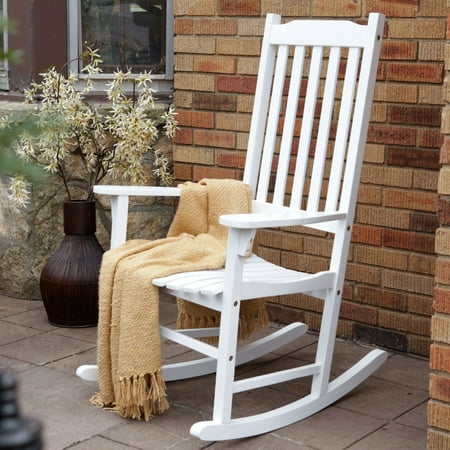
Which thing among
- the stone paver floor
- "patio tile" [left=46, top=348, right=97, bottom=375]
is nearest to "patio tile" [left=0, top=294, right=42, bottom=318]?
the stone paver floor

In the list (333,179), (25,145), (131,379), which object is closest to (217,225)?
(333,179)

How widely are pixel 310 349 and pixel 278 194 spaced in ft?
2.09

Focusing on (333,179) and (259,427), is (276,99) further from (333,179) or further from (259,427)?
(259,427)

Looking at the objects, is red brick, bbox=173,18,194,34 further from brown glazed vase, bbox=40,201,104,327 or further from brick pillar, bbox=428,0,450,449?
brick pillar, bbox=428,0,450,449

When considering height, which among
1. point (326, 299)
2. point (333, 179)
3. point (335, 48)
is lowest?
point (326, 299)

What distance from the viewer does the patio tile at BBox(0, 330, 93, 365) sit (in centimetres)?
272

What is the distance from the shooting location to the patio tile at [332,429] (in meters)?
2.07

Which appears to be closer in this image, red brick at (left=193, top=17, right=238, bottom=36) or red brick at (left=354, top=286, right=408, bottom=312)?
red brick at (left=354, top=286, right=408, bottom=312)

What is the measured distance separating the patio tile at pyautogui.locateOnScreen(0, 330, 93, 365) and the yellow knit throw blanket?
0.46m

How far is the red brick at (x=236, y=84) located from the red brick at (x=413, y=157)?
1.97ft

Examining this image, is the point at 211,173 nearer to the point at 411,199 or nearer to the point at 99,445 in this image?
the point at 411,199

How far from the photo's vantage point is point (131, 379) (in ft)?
7.04

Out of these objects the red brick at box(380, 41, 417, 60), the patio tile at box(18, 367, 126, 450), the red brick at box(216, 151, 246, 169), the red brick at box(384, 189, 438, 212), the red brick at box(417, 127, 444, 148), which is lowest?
the patio tile at box(18, 367, 126, 450)

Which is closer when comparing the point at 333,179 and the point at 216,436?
the point at 216,436
